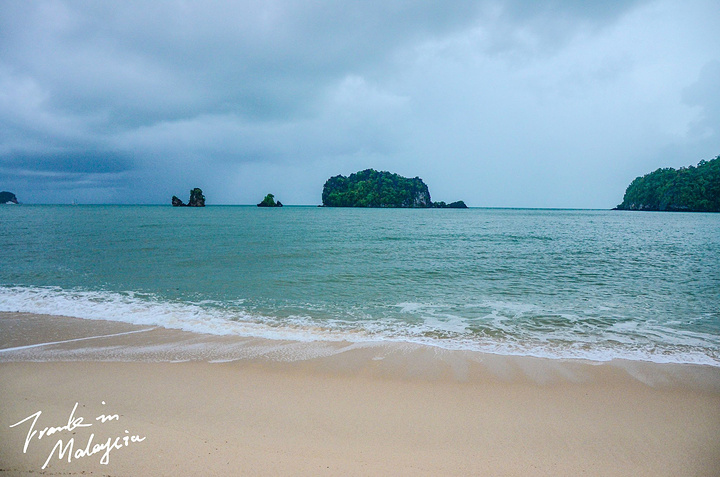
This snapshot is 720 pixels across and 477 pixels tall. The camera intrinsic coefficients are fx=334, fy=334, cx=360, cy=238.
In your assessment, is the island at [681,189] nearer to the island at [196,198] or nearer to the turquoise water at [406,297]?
the turquoise water at [406,297]

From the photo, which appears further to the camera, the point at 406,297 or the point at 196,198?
the point at 196,198

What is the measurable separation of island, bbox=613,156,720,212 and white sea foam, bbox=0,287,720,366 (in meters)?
186

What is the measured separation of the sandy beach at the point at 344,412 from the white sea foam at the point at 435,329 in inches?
26.5

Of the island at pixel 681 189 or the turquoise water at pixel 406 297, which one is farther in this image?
the island at pixel 681 189

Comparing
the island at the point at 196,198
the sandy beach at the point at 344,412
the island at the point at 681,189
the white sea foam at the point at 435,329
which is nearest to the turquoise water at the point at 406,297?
the white sea foam at the point at 435,329

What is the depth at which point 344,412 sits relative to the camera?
177 inches

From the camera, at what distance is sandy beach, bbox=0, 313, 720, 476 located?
3.49m

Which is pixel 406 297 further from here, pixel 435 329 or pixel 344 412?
pixel 344 412

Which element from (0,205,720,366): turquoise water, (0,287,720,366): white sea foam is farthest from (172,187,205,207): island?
(0,287,720,366): white sea foam

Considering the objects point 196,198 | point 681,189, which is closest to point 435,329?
point 681,189

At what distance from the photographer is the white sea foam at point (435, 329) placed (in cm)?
707

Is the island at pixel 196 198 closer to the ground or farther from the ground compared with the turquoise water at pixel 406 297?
farther from the ground

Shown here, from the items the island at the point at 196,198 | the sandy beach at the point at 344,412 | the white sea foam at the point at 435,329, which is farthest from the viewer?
the island at the point at 196,198

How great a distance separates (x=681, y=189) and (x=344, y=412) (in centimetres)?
19751
